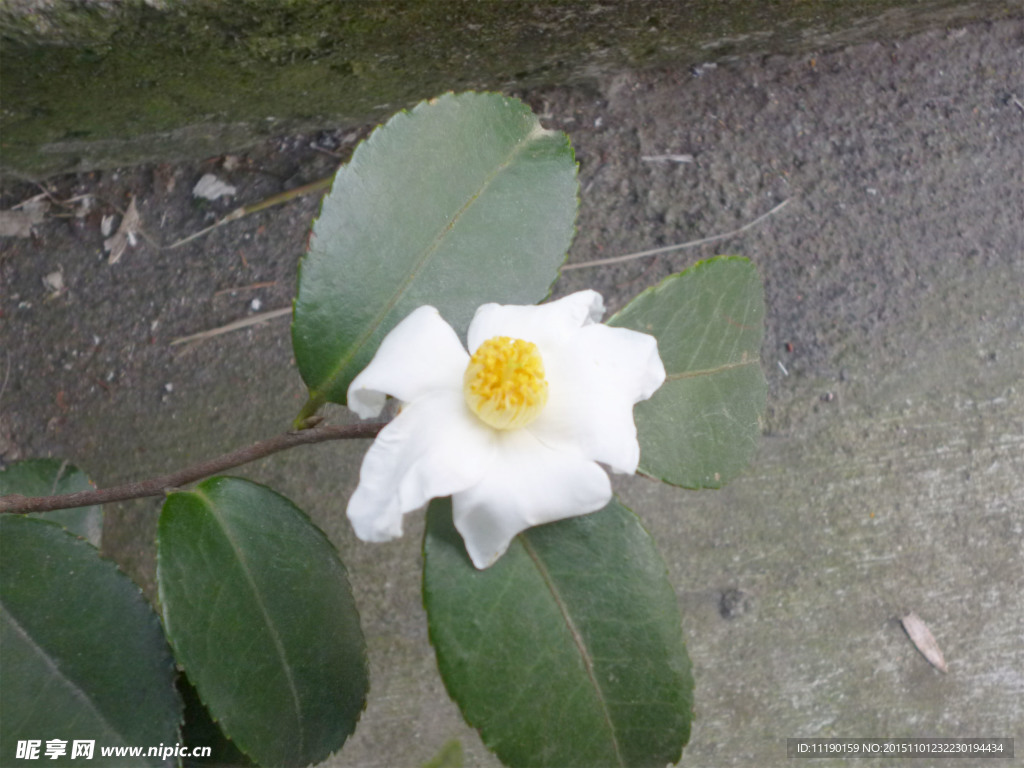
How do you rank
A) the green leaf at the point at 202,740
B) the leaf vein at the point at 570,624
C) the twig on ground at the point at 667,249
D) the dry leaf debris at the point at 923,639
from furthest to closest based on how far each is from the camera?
the twig on ground at the point at 667,249
the dry leaf debris at the point at 923,639
the green leaf at the point at 202,740
the leaf vein at the point at 570,624

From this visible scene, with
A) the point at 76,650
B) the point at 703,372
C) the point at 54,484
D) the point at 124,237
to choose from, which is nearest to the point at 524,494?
the point at 703,372

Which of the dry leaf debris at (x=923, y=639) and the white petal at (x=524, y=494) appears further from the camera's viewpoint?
the dry leaf debris at (x=923, y=639)

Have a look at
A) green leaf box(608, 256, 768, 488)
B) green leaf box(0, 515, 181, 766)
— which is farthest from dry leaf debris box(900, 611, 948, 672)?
green leaf box(0, 515, 181, 766)

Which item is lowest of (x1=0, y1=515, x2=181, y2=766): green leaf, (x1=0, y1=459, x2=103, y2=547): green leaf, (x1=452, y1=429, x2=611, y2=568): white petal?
(x1=0, y1=459, x2=103, y2=547): green leaf

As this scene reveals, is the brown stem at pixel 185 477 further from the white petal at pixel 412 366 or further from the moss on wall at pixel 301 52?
the moss on wall at pixel 301 52

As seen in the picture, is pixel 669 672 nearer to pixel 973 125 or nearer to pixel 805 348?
pixel 805 348

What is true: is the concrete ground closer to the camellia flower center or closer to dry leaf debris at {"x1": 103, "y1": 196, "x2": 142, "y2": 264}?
dry leaf debris at {"x1": 103, "y1": 196, "x2": 142, "y2": 264}

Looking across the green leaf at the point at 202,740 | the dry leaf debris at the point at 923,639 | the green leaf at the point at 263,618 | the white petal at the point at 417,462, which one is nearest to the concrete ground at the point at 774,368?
the dry leaf debris at the point at 923,639
